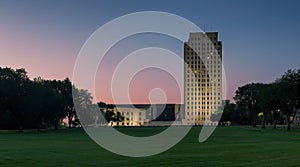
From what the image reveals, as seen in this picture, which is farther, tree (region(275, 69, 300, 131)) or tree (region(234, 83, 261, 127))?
tree (region(234, 83, 261, 127))

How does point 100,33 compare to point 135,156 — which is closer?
point 135,156

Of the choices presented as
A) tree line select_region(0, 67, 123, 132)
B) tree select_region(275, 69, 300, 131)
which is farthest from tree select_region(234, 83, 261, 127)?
tree line select_region(0, 67, 123, 132)

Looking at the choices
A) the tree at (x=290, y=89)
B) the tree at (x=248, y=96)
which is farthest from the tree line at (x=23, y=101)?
the tree at (x=248, y=96)

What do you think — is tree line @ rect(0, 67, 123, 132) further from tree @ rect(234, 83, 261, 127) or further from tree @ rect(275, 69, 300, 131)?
tree @ rect(234, 83, 261, 127)

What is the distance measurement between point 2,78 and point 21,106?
7356mm

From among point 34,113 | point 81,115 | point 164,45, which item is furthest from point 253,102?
point 164,45

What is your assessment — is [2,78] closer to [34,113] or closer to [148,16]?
[34,113]

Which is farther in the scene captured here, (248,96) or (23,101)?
(248,96)

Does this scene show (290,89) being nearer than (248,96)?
Yes

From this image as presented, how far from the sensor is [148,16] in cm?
2864

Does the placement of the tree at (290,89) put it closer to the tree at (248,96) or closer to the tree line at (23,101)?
the tree at (248,96)

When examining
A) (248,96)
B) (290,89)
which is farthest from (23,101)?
(248,96)

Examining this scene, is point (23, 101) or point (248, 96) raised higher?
point (248, 96)

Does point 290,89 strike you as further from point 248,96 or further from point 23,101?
point 23,101
